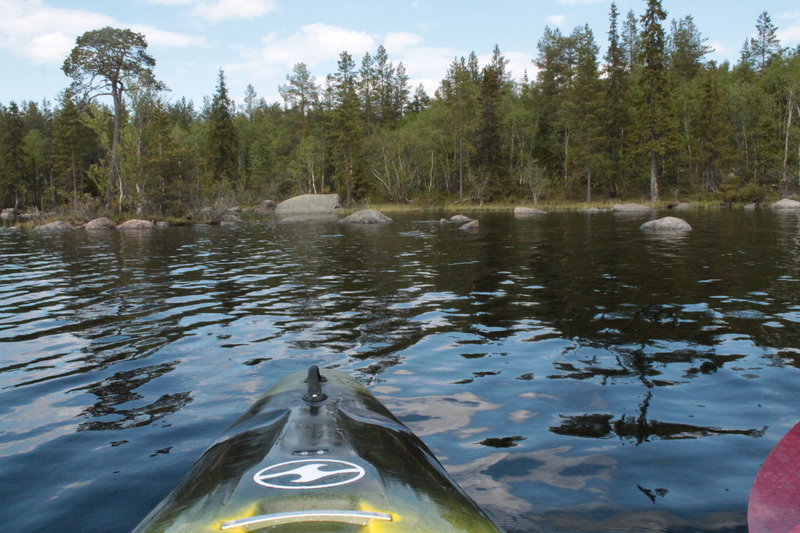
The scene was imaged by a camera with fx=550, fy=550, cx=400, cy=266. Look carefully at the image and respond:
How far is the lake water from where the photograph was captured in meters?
3.09

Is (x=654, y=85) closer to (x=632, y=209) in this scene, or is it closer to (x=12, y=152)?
(x=632, y=209)

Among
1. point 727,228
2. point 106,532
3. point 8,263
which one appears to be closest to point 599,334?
point 106,532

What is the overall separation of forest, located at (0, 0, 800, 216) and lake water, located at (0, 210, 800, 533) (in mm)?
28437

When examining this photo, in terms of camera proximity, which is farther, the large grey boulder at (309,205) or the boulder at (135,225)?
the large grey boulder at (309,205)

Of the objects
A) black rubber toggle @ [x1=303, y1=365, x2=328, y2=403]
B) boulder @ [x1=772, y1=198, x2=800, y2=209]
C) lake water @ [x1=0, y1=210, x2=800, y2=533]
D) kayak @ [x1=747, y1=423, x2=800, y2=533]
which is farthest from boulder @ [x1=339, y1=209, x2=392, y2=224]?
kayak @ [x1=747, y1=423, x2=800, y2=533]

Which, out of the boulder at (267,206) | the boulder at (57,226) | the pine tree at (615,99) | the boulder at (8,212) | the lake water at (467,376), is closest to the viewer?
the lake water at (467,376)

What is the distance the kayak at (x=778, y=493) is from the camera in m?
2.21

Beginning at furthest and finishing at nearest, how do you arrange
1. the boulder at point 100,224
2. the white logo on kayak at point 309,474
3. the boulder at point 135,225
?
the boulder at point 100,224
the boulder at point 135,225
the white logo on kayak at point 309,474

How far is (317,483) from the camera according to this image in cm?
187

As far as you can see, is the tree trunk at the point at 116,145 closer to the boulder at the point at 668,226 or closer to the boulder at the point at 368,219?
the boulder at the point at 368,219

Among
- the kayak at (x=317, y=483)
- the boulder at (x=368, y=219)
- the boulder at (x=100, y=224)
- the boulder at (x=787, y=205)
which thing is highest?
the boulder at (x=100, y=224)

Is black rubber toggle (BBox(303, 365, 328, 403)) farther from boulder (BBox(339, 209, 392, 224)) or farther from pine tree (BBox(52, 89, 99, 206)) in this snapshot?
pine tree (BBox(52, 89, 99, 206))

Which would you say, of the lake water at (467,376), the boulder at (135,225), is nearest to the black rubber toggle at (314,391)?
the lake water at (467,376)

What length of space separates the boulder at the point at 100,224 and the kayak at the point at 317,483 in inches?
1313
